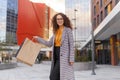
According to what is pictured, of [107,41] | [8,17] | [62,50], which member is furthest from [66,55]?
[8,17]

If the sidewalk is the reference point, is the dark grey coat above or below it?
above

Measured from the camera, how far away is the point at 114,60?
41.8 m

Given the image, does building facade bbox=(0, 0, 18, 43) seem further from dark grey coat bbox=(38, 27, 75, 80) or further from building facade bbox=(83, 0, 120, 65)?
dark grey coat bbox=(38, 27, 75, 80)

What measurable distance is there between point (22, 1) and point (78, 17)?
25.9 meters

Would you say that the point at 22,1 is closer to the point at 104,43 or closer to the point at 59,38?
the point at 104,43

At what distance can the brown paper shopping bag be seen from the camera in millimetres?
6395

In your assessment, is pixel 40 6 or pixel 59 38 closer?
pixel 59 38

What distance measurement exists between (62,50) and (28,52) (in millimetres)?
777

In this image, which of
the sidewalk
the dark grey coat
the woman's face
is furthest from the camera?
the sidewalk

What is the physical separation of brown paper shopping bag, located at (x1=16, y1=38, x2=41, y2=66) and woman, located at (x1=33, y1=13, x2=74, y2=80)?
14.7 inches

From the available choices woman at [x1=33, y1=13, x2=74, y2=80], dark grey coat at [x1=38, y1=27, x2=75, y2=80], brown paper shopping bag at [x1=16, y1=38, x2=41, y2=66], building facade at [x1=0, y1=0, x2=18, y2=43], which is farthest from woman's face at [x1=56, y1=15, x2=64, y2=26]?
building facade at [x1=0, y1=0, x2=18, y2=43]

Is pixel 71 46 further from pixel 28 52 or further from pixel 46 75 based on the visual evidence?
pixel 46 75

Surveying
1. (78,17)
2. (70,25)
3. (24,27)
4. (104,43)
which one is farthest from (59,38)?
(78,17)

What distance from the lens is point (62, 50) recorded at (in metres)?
6.02
